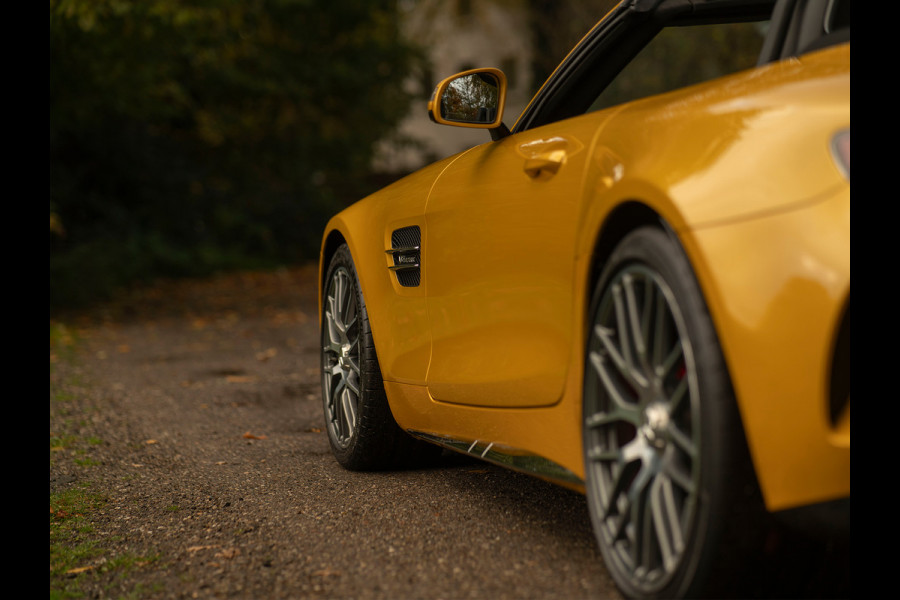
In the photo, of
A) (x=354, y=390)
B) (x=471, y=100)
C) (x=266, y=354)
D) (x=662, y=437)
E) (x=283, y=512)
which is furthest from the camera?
(x=266, y=354)

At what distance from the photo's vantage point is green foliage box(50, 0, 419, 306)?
17219mm

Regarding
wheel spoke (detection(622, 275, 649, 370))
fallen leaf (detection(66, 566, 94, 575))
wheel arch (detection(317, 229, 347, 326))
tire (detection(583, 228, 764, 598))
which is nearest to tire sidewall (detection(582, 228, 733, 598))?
tire (detection(583, 228, 764, 598))

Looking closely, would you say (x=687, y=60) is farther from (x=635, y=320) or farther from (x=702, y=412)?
(x=702, y=412)

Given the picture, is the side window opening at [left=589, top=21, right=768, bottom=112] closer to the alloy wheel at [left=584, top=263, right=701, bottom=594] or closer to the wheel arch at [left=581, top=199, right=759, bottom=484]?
the wheel arch at [left=581, top=199, right=759, bottom=484]

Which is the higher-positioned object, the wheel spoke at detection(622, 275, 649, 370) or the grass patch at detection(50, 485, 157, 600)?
the wheel spoke at detection(622, 275, 649, 370)

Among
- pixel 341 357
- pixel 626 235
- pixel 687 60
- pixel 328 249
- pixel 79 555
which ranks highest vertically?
pixel 687 60

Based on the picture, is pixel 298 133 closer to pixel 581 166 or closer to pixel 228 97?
pixel 228 97

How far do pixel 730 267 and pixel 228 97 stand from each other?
20.8m

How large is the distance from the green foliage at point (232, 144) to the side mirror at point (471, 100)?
474 inches

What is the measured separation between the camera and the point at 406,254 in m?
3.63

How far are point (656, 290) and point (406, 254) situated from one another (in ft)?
5.37

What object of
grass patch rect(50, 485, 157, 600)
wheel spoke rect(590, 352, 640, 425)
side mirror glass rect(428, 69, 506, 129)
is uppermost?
side mirror glass rect(428, 69, 506, 129)

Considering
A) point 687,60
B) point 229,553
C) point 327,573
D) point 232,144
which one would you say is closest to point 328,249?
point 229,553

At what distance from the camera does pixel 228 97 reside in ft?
70.6
